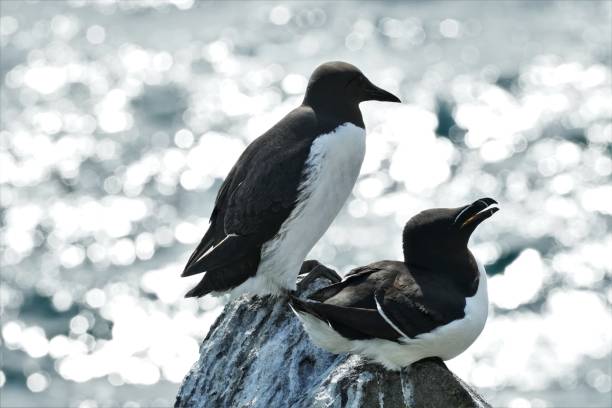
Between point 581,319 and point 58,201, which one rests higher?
point 58,201

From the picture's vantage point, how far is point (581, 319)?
23266 mm

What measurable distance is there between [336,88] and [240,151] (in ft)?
54.4

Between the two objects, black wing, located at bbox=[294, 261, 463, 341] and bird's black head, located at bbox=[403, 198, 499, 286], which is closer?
black wing, located at bbox=[294, 261, 463, 341]

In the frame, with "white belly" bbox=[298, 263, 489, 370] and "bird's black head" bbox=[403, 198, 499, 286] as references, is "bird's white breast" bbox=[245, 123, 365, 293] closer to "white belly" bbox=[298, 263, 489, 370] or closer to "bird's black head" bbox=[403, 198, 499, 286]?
"bird's black head" bbox=[403, 198, 499, 286]

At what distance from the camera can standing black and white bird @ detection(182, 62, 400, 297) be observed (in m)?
10.0

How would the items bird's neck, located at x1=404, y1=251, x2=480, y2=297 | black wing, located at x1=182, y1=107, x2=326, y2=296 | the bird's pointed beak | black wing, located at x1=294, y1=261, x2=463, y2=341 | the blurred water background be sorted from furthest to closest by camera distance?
the blurred water background
the bird's pointed beak
black wing, located at x1=182, y1=107, x2=326, y2=296
bird's neck, located at x1=404, y1=251, x2=480, y2=297
black wing, located at x1=294, y1=261, x2=463, y2=341

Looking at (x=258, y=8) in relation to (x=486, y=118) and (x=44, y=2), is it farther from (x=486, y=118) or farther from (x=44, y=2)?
(x=486, y=118)

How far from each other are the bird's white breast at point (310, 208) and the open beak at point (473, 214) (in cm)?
120

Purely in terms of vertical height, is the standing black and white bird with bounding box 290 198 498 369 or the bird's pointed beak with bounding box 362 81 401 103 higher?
the bird's pointed beak with bounding box 362 81 401 103

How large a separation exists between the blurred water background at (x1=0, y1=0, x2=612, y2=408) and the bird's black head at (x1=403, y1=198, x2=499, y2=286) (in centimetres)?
1263

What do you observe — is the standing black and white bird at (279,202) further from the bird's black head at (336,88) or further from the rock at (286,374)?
the rock at (286,374)

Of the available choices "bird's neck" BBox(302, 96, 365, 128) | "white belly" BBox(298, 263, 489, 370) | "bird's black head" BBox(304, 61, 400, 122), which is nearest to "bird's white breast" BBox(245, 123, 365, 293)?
"bird's neck" BBox(302, 96, 365, 128)

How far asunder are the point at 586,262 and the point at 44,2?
1686 centimetres

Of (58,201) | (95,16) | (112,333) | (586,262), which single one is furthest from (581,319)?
(95,16)
